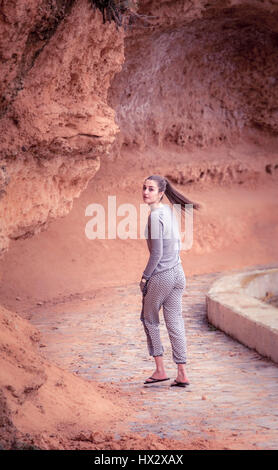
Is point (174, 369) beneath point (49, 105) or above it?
beneath

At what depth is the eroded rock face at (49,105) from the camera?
5891 mm

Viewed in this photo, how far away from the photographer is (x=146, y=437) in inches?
178

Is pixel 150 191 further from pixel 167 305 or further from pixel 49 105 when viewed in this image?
pixel 49 105

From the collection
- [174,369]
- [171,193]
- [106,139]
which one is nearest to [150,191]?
[171,193]

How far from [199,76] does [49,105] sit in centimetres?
1115

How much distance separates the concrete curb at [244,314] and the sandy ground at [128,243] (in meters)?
2.61

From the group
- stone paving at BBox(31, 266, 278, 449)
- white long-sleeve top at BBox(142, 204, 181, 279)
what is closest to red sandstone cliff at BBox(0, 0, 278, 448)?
stone paving at BBox(31, 266, 278, 449)

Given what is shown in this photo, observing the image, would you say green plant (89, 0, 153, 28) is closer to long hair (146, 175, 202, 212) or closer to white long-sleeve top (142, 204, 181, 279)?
long hair (146, 175, 202, 212)

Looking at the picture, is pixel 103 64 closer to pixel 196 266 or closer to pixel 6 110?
pixel 6 110

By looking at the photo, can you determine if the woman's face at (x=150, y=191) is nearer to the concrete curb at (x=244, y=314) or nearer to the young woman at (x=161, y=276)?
the young woman at (x=161, y=276)

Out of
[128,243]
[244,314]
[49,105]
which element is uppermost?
[49,105]

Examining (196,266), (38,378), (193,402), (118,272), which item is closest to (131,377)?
(193,402)

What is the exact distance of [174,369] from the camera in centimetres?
687

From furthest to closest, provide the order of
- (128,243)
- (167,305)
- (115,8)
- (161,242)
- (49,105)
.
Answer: (128,243), (115,8), (49,105), (167,305), (161,242)
